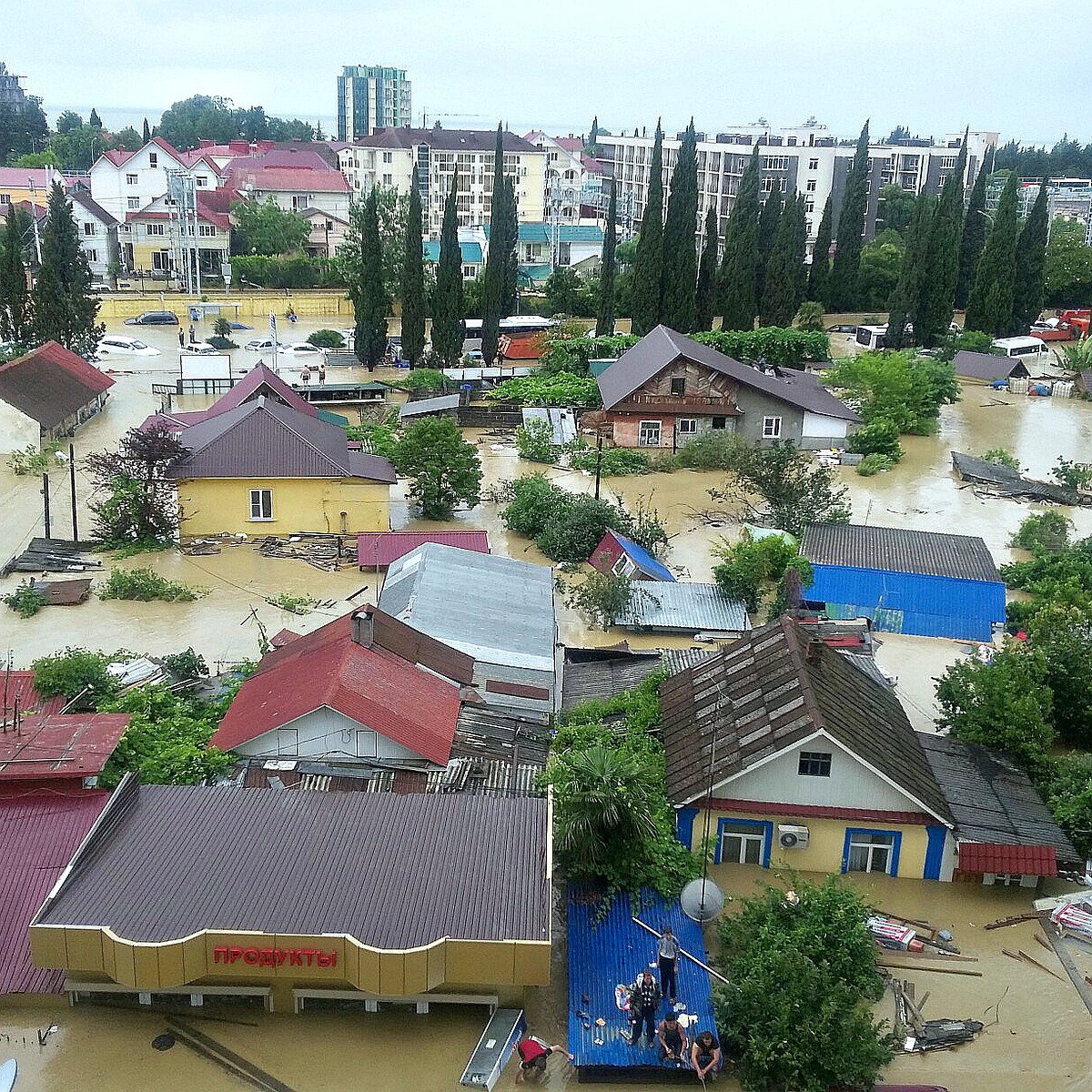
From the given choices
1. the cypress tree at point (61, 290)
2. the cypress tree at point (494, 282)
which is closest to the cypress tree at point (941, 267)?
the cypress tree at point (494, 282)

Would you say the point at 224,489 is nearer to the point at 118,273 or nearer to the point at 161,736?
the point at 161,736

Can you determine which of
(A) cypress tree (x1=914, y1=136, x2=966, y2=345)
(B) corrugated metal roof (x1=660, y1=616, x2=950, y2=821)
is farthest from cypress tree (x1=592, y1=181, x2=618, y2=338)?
(B) corrugated metal roof (x1=660, y1=616, x2=950, y2=821)

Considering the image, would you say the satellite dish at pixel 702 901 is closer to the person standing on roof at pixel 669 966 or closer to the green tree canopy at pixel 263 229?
the person standing on roof at pixel 669 966

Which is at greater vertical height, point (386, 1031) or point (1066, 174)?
point (1066, 174)

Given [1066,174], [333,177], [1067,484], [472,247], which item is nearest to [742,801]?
[1067,484]

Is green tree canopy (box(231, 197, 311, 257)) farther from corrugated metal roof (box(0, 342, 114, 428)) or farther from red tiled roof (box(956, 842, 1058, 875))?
red tiled roof (box(956, 842, 1058, 875))

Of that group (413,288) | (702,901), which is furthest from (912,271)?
(702,901)

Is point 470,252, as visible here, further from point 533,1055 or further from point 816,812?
point 533,1055
